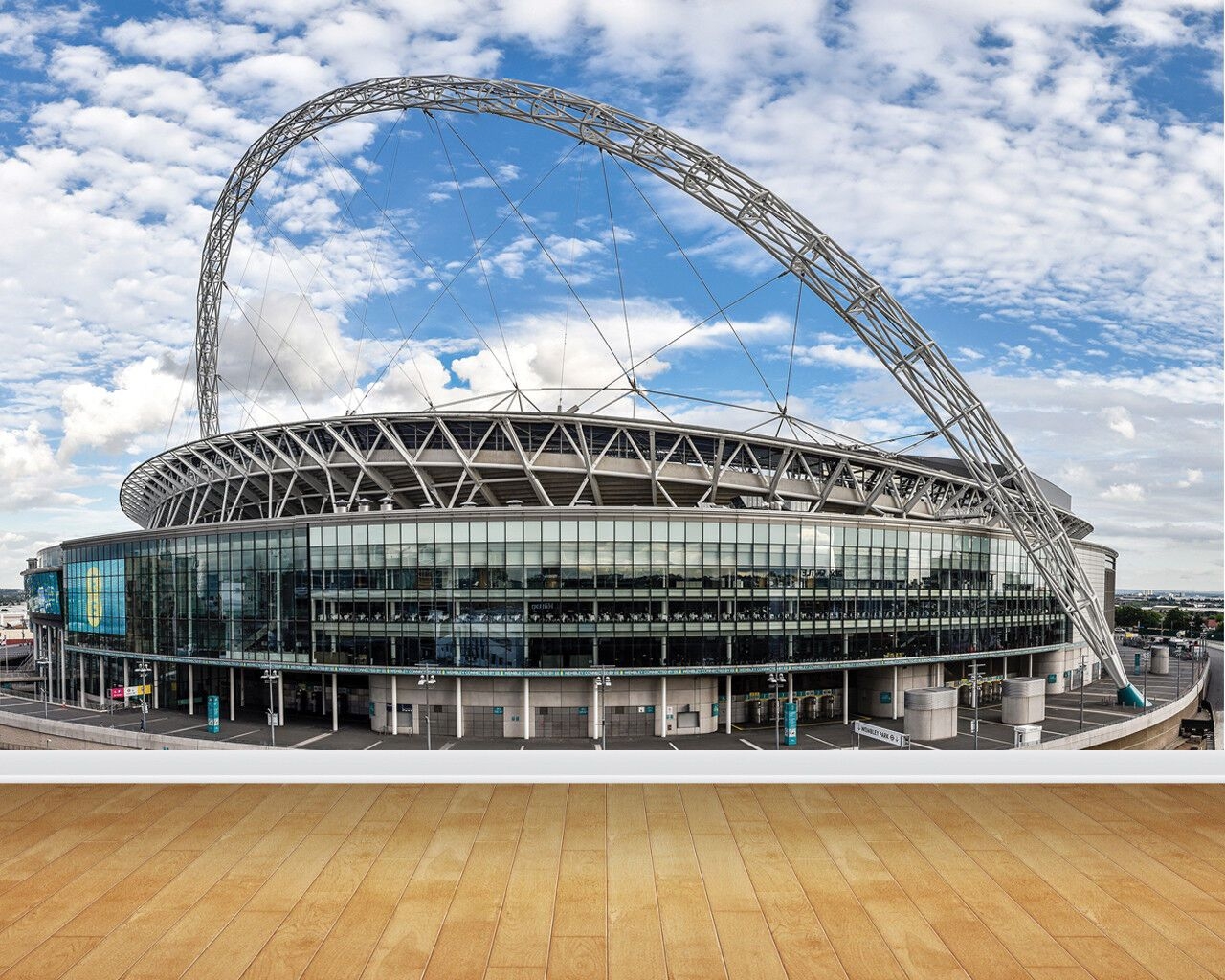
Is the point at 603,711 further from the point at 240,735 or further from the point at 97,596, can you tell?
the point at 97,596

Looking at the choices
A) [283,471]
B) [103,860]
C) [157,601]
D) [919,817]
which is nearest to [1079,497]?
[919,817]

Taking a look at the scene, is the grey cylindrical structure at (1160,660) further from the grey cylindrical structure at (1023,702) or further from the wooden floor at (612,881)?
the wooden floor at (612,881)

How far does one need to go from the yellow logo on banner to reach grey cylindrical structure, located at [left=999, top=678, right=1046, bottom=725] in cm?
2109

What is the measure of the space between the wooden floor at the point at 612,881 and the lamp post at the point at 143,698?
10.2m

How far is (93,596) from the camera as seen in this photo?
21.6 metres

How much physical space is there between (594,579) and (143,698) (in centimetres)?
919

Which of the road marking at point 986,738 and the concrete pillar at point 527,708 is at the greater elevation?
→ the concrete pillar at point 527,708

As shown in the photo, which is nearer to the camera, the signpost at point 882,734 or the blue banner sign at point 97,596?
the signpost at point 882,734

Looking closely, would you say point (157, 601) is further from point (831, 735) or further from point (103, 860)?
point (103, 860)

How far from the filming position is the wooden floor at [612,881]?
10.8 ft

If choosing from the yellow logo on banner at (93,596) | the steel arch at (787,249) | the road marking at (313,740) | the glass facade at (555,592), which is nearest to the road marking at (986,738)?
the glass facade at (555,592)

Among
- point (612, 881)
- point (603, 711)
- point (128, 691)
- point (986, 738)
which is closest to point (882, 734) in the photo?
point (986, 738)

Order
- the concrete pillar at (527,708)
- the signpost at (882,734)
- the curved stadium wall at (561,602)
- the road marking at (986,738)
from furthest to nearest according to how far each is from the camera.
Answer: the curved stadium wall at (561,602) < the concrete pillar at (527,708) < the road marking at (986,738) < the signpost at (882,734)

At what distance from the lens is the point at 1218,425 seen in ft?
28.0
